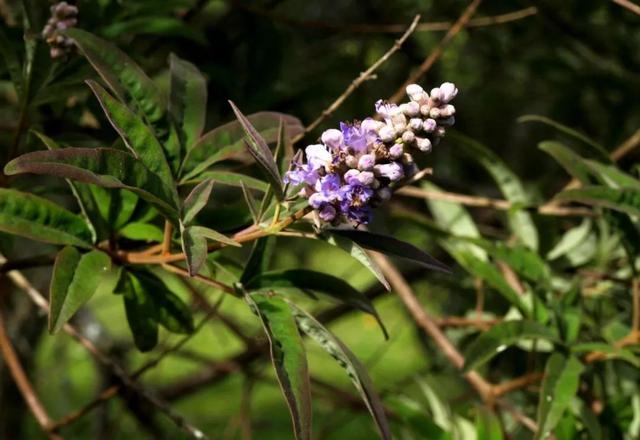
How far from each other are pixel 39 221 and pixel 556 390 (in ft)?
2.35

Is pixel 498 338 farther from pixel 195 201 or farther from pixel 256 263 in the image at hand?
pixel 195 201

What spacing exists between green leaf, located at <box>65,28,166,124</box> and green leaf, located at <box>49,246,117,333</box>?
0.19 meters

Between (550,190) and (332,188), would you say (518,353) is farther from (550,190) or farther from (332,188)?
(332,188)

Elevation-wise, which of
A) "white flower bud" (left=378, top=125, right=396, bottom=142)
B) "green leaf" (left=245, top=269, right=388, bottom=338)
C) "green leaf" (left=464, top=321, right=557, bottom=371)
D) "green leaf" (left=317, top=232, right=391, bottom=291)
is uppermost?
"white flower bud" (left=378, top=125, right=396, bottom=142)

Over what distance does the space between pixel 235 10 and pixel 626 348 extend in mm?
1077

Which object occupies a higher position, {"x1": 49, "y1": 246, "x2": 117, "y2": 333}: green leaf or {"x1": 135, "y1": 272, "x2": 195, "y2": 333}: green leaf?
{"x1": 49, "y1": 246, "x2": 117, "y2": 333}: green leaf

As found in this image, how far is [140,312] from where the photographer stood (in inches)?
46.2

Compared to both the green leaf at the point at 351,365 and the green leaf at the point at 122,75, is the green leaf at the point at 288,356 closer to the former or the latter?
the green leaf at the point at 351,365

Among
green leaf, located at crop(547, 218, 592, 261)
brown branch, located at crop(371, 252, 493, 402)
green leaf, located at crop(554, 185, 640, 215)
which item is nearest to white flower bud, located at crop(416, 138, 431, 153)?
green leaf, located at crop(554, 185, 640, 215)

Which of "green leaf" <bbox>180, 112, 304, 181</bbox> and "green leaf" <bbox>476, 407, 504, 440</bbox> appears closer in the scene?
"green leaf" <bbox>180, 112, 304, 181</bbox>

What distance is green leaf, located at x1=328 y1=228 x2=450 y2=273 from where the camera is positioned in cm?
94

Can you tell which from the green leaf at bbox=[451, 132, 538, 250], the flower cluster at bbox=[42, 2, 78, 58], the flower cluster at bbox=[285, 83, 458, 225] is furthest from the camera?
the green leaf at bbox=[451, 132, 538, 250]

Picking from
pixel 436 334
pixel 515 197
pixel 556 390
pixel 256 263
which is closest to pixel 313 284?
pixel 256 263

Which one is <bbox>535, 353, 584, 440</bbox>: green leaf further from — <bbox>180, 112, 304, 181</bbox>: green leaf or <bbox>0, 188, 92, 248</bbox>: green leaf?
<bbox>0, 188, 92, 248</bbox>: green leaf
